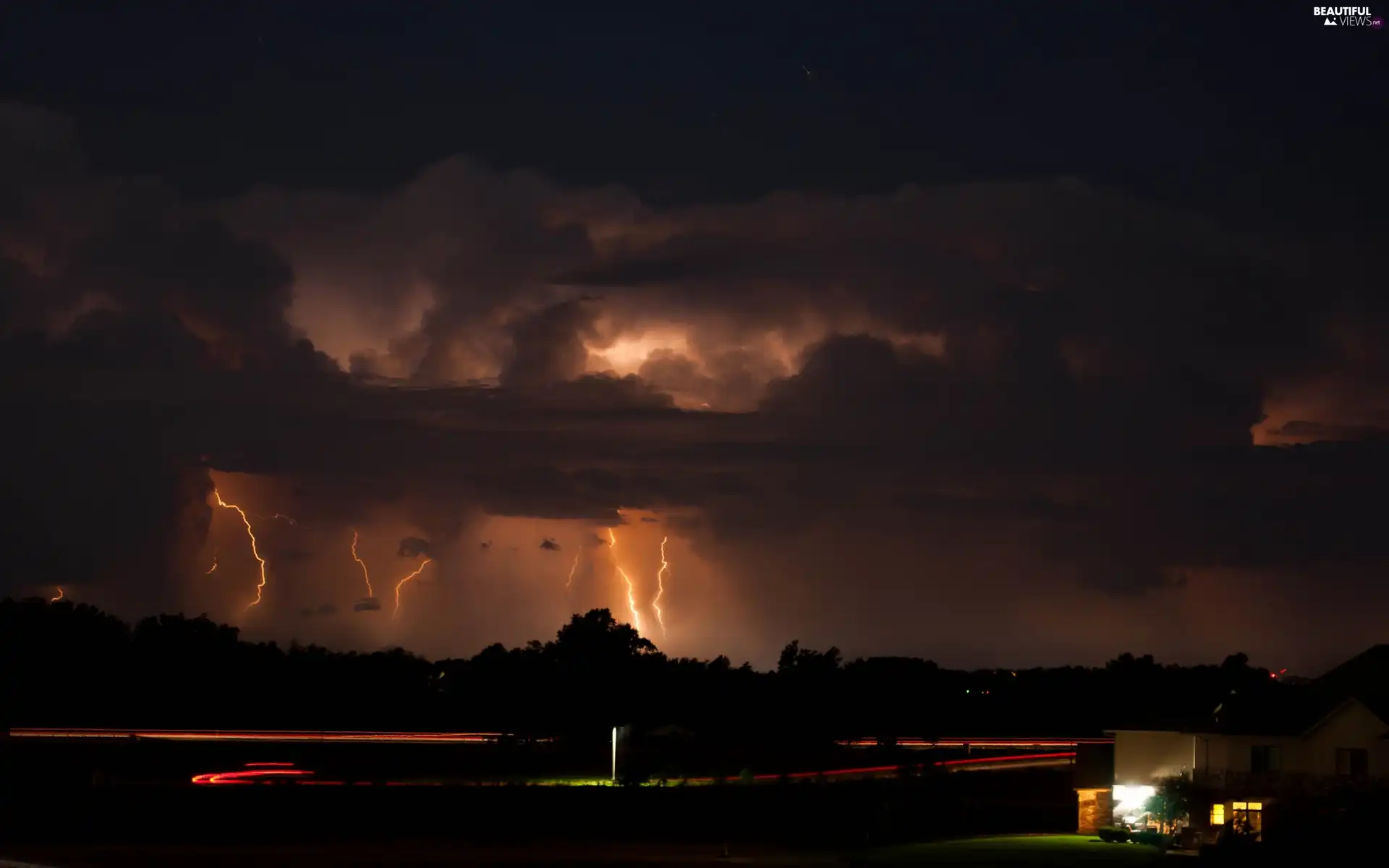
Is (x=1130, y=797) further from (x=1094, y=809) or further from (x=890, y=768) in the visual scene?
(x=890, y=768)

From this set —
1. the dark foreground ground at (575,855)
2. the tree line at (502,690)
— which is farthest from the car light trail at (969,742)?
the dark foreground ground at (575,855)

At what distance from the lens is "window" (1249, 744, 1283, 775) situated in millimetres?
71438

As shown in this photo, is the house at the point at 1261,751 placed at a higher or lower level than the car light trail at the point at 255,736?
higher

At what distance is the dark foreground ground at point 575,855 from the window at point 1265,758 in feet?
22.1

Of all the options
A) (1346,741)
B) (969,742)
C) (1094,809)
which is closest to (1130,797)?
(1094,809)

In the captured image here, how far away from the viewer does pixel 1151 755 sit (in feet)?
249

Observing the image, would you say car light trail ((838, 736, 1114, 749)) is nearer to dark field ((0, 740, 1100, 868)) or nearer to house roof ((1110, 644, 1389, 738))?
dark field ((0, 740, 1100, 868))

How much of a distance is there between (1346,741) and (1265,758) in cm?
351

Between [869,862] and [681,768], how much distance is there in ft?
145

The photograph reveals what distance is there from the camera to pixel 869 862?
66.3 m

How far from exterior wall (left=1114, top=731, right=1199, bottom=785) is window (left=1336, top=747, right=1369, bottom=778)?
233 inches

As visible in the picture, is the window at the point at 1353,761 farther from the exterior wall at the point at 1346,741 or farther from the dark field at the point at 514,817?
the dark field at the point at 514,817

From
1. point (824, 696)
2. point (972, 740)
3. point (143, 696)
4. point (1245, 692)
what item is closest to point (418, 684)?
point (143, 696)

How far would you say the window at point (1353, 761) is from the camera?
6931 centimetres
